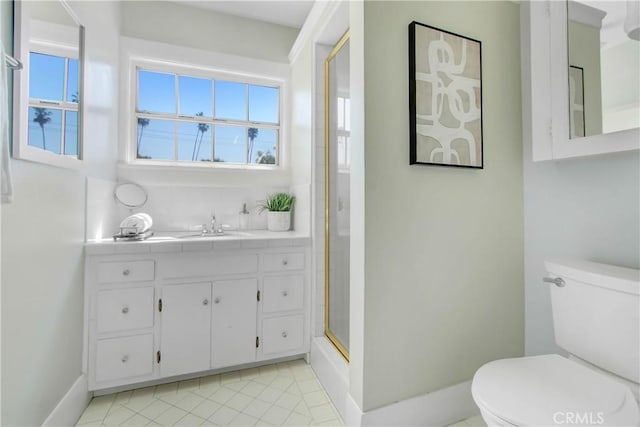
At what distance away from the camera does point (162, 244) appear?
68.2 inches

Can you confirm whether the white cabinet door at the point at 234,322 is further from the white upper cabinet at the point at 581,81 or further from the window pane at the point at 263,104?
the white upper cabinet at the point at 581,81

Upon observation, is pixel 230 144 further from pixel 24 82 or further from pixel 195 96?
pixel 24 82

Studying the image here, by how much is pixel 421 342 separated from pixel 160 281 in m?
1.50

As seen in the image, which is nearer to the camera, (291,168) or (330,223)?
(330,223)

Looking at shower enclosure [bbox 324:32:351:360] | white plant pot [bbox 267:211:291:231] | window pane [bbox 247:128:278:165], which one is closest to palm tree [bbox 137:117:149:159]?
window pane [bbox 247:128:278:165]

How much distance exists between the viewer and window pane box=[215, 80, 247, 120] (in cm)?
257

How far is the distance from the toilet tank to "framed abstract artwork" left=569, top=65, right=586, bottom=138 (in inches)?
23.9

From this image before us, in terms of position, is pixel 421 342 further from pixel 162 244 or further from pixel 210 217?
pixel 210 217

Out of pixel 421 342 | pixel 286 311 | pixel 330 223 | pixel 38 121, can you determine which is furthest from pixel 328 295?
pixel 38 121

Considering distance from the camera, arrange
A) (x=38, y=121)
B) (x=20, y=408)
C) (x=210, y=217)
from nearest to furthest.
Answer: (x=20, y=408) → (x=38, y=121) → (x=210, y=217)

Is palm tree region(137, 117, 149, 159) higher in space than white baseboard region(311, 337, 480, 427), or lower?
higher

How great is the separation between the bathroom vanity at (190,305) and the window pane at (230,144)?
0.99 meters

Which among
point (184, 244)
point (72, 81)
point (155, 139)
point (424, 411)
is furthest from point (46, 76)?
point (424, 411)

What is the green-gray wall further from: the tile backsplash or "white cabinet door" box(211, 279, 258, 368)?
the tile backsplash
